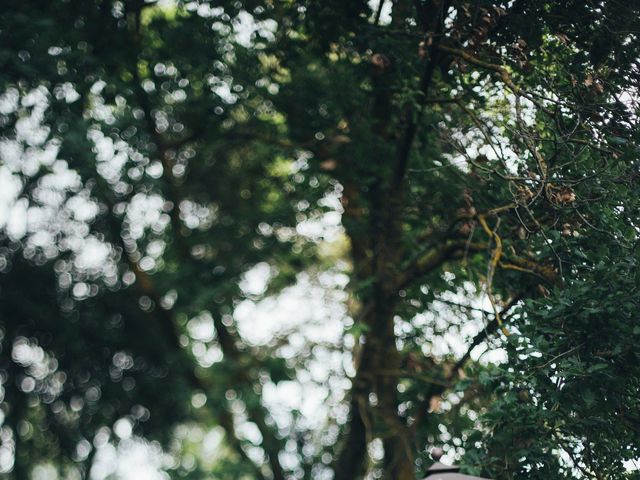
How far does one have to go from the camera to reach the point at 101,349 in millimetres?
11297

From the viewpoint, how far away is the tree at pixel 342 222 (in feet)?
16.0

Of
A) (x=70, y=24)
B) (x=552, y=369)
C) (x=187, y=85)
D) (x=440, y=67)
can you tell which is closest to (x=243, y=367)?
(x=187, y=85)

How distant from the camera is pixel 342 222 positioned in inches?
345

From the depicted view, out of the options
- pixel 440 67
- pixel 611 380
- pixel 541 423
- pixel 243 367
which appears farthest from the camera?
pixel 243 367

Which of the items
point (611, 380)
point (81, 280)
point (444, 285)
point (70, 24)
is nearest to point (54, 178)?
point (81, 280)

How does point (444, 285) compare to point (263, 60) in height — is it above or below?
below

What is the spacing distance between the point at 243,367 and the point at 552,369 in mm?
6353

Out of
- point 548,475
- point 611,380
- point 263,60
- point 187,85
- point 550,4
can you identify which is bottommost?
point 548,475

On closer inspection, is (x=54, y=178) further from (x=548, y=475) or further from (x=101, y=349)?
(x=548, y=475)

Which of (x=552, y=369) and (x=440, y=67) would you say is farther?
(x=440, y=67)

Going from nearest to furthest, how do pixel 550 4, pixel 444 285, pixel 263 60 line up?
pixel 550 4
pixel 444 285
pixel 263 60

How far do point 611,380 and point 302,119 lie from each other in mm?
4916

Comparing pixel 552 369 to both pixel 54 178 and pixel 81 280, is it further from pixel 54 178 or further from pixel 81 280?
pixel 81 280

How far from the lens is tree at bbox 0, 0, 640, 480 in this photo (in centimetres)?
487
